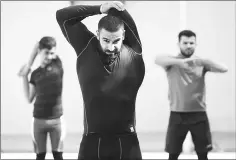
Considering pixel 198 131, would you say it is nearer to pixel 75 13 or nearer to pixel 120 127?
pixel 120 127

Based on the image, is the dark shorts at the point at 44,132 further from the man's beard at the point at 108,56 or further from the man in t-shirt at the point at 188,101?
the man's beard at the point at 108,56

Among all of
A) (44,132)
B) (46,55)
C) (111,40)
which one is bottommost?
(44,132)

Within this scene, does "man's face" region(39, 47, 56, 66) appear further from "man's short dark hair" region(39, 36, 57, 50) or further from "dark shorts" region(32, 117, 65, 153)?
"dark shorts" region(32, 117, 65, 153)

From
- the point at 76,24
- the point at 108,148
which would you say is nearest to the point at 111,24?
the point at 76,24

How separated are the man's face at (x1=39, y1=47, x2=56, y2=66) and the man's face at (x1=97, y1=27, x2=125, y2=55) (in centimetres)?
185

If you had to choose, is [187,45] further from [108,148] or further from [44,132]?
[108,148]

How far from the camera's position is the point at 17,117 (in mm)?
7430

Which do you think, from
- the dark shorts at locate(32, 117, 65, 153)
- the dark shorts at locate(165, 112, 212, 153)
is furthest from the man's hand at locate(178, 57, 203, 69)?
the dark shorts at locate(32, 117, 65, 153)

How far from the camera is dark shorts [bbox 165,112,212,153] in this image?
11.9 feet

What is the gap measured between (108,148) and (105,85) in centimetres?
33

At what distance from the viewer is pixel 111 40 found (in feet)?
6.57

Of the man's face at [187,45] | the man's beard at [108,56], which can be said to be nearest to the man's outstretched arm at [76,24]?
the man's beard at [108,56]

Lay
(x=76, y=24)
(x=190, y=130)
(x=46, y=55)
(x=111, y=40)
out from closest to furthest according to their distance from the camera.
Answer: (x=111, y=40)
(x=76, y=24)
(x=190, y=130)
(x=46, y=55)

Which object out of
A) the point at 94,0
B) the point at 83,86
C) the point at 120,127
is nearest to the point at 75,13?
the point at 83,86
